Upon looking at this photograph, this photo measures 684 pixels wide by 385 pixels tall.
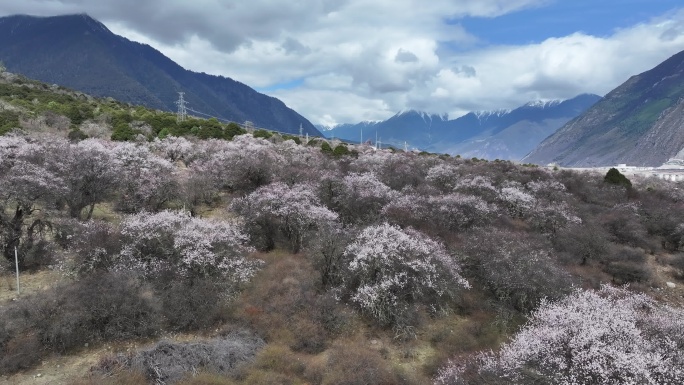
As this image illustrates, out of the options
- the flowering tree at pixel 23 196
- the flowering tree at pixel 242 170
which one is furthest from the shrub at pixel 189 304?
the flowering tree at pixel 242 170

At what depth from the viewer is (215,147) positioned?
126ft

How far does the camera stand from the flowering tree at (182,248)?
1764 centimetres

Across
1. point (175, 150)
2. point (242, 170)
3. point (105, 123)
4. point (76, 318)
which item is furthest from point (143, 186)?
point (105, 123)

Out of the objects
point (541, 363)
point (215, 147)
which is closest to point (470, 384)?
point (541, 363)

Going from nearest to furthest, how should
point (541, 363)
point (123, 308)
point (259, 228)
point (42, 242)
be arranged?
point (541, 363) → point (123, 308) → point (42, 242) → point (259, 228)

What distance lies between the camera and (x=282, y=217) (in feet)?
77.2

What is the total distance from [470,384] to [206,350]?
8.54 meters

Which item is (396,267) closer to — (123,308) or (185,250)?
(185,250)

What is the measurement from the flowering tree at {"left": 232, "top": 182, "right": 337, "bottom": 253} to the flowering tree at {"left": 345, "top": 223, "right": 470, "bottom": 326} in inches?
182

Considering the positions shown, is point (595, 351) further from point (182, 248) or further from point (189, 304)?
point (182, 248)

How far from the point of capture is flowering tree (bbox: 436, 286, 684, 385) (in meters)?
9.56

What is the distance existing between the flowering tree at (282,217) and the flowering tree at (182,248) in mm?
A: 3882

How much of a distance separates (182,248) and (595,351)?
15.2 m

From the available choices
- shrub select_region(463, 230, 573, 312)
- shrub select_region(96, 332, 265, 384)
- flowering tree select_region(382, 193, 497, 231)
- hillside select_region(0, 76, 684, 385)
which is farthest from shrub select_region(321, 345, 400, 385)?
flowering tree select_region(382, 193, 497, 231)
